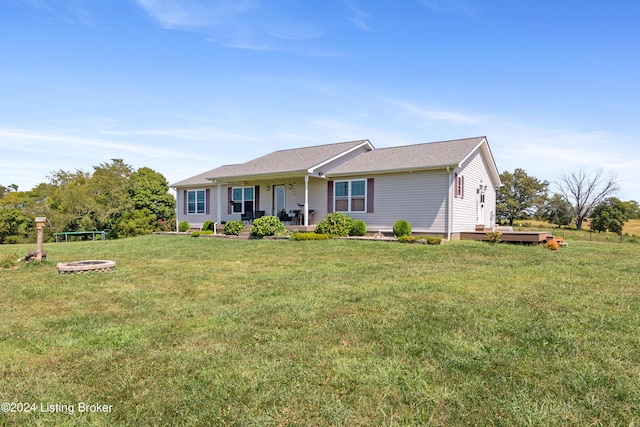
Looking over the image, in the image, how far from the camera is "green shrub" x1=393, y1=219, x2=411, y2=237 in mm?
14406

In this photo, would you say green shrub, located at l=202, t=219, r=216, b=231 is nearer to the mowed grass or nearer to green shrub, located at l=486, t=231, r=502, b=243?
the mowed grass

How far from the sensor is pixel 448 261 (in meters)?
9.22

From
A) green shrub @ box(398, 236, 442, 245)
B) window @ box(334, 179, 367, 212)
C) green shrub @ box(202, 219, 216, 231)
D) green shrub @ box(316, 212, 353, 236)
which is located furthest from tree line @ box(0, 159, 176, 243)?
green shrub @ box(398, 236, 442, 245)

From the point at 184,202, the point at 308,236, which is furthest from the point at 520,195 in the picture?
Answer: the point at 184,202

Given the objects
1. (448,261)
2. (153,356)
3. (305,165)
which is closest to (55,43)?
(305,165)

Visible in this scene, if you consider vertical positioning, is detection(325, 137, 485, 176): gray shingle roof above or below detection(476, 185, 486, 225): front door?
above

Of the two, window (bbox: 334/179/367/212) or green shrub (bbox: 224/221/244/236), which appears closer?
window (bbox: 334/179/367/212)

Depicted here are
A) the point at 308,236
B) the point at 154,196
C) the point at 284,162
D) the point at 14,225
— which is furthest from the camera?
the point at 14,225

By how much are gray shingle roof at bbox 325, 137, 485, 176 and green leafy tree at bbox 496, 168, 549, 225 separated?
83.3 feet

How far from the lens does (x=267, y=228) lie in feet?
51.2

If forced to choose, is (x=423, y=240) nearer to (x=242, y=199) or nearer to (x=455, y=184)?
(x=455, y=184)

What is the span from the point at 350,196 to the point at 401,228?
3.48 meters

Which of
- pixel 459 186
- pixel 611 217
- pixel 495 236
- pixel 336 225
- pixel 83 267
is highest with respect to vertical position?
pixel 459 186

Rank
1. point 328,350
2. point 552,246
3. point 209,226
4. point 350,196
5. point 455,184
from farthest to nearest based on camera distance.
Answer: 1. point 209,226
2. point 350,196
3. point 455,184
4. point 552,246
5. point 328,350
